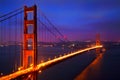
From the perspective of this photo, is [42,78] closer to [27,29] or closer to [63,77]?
[63,77]

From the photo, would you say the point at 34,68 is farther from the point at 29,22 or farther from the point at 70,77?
the point at 70,77

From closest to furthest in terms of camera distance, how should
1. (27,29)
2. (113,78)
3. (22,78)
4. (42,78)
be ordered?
1. (22,78)
2. (27,29)
3. (42,78)
4. (113,78)

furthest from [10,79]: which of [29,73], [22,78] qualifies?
[29,73]

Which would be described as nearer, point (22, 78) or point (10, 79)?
point (10, 79)

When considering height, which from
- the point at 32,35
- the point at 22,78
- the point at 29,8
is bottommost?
the point at 22,78

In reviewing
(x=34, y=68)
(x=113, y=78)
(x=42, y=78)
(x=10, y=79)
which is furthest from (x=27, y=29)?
(x=113, y=78)

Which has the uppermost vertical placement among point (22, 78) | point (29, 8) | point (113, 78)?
point (29, 8)

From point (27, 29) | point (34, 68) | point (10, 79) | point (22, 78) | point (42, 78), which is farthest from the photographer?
point (42, 78)

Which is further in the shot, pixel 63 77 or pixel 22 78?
pixel 63 77

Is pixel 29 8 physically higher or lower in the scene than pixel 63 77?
higher
